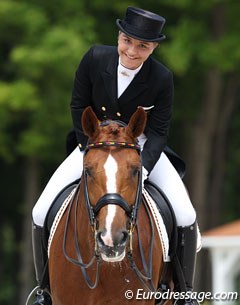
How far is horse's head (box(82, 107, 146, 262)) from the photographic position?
7.01 meters

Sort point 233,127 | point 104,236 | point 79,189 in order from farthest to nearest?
point 233,127
point 79,189
point 104,236

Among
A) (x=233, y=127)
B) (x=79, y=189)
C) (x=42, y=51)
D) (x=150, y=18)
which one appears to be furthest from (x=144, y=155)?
(x=233, y=127)

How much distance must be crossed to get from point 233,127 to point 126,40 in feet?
72.5

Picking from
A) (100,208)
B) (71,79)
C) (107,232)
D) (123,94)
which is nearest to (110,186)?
(100,208)

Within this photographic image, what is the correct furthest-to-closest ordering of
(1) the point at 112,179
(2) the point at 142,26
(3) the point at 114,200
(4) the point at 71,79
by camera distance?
Result: (4) the point at 71,79, (2) the point at 142,26, (1) the point at 112,179, (3) the point at 114,200

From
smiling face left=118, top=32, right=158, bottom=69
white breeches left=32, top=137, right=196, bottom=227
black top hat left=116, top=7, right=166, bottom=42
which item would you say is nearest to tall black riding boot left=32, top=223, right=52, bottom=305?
white breeches left=32, top=137, right=196, bottom=227

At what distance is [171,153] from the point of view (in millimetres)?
9180

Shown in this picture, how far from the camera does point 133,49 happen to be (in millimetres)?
8102

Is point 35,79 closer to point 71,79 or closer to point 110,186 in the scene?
point 71,79

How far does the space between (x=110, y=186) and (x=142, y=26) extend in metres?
1.63

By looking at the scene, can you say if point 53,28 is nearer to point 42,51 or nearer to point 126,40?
point 42,51

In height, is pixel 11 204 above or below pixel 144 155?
below

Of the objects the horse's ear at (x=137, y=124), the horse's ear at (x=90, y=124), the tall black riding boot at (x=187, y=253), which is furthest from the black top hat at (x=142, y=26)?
the tall black riding boot at (x=187, y=253)

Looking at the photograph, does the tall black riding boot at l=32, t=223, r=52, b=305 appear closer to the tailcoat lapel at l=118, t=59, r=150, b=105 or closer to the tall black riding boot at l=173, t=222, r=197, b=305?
the tall black riding boot at l=173, t=222, r=197, b=305
